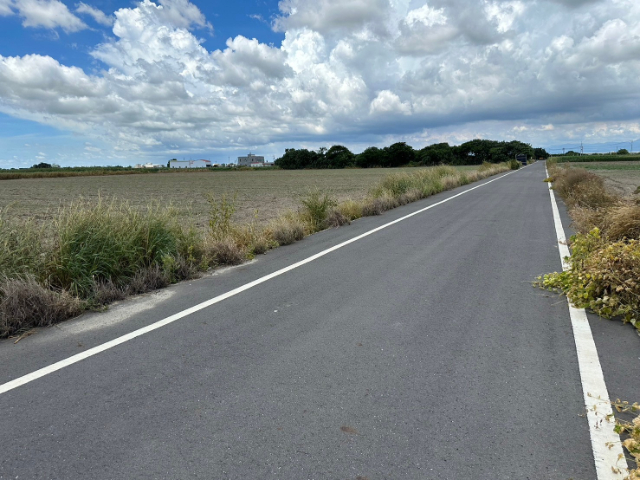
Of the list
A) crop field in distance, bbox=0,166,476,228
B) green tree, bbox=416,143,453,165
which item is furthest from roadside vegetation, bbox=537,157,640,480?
green tree, bbox=416,143,453,165

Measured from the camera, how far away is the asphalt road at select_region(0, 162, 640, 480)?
2596 millimetres

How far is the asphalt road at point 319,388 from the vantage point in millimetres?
2596

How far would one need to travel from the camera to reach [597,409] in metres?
3.07

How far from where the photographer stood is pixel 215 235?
8.62 metres

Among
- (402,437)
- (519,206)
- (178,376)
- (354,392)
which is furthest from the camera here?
(519,206)

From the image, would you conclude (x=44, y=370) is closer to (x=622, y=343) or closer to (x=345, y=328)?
(x=345, y=328)

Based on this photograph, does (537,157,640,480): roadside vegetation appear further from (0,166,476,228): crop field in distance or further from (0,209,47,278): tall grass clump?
(0,166,476,228): crop field in distance

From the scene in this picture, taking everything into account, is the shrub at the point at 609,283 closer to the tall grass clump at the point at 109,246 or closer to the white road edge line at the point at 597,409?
the white road edge line at the point at 597,409

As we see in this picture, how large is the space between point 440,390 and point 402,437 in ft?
2.26

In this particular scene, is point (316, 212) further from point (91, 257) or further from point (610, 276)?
point (610, 276)

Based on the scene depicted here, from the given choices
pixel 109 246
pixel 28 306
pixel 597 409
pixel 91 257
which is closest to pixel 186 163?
pixel 109 246

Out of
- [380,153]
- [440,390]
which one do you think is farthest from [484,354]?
[380,153]

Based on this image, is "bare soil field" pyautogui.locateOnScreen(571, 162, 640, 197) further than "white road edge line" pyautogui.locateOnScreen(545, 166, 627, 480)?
A: Yes

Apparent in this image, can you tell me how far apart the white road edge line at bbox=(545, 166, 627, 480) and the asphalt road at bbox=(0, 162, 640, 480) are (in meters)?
0.08
